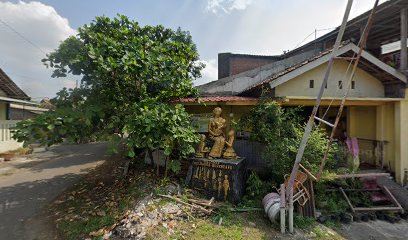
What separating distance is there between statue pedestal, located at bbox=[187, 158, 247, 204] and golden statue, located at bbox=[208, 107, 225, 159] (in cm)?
36

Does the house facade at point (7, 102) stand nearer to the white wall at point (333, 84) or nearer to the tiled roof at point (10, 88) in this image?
the tiled roof at point (10, 88)

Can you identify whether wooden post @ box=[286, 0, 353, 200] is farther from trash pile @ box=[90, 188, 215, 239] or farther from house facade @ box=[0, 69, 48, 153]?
house facade @ box=[0, 69, 48, 153]

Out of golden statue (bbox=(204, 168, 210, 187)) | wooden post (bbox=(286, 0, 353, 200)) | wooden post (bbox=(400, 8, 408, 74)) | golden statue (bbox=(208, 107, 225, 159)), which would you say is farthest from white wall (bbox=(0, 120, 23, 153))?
wooden post (bbox=(400, 8, 408, 74))

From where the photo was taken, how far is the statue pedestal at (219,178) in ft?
21.9

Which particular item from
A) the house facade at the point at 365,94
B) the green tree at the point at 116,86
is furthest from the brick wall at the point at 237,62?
the green tree at the point at 116,86

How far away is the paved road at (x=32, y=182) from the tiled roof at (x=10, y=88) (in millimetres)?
4057

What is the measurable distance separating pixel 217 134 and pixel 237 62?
9887 mm

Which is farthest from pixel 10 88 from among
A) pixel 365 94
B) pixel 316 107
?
pixel 365 94

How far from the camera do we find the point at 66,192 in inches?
329

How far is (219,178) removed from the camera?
6.79 meters

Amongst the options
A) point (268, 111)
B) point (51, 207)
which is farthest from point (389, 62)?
point (51, 207)

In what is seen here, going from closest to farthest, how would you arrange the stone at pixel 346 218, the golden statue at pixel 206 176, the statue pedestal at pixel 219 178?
the stone at pixel 346 218 < the statue pedestal at pixel 219 178 < the golden statue at pixel 206 176

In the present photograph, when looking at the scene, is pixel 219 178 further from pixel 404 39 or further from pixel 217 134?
pixel 404 39

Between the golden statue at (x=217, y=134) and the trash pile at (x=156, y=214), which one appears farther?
the golden statue at (x=217, y=134)
